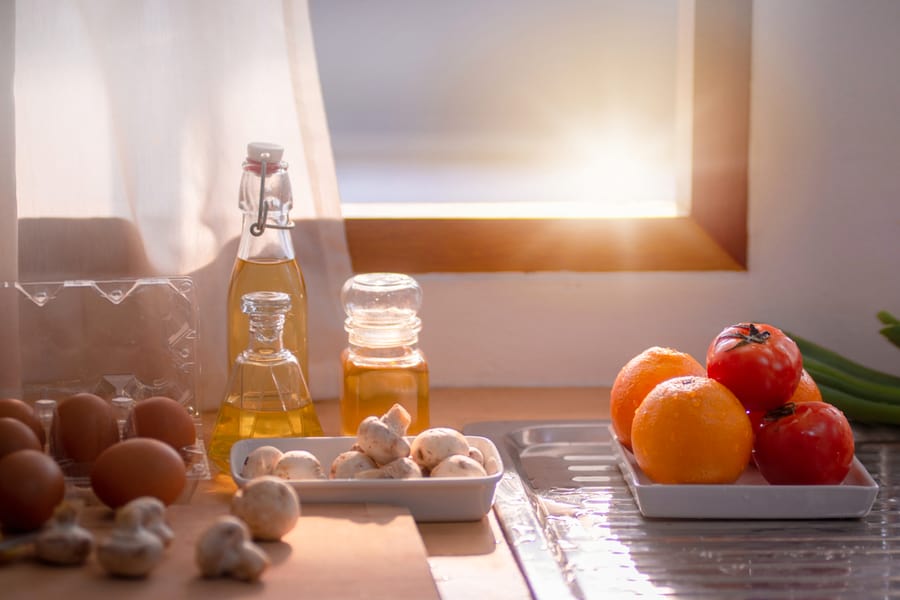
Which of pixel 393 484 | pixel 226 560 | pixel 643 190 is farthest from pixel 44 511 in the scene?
pixel 643 190

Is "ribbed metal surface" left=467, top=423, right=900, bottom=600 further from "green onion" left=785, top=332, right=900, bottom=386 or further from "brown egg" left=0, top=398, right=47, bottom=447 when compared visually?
"brown egg" left=0, top=398, right=47, bottom=447

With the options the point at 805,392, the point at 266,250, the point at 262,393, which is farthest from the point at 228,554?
the point at 805,392

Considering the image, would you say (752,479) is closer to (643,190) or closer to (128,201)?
(128,201)

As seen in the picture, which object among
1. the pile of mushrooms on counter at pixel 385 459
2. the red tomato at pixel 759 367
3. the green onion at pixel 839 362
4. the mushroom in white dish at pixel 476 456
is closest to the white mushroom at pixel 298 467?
the pile of mushrooms on counter at pixel 385 459

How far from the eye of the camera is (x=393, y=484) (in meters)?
0.83

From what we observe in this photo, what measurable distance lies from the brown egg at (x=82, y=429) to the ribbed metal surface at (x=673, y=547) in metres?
0.33

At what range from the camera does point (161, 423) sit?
34.4 inches

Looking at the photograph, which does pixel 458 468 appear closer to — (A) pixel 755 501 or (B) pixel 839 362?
(A) pixel 755 501

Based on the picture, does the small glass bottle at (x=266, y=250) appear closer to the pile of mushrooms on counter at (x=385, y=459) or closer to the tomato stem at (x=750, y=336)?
the pile of mushrooms on counter at (x=385, y=459)

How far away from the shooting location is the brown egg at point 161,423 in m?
0.87

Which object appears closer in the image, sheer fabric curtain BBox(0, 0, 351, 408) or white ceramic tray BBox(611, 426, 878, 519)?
white ceramic tray BBox(611, 426, 878, 519)

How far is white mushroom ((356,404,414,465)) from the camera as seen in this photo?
86cm

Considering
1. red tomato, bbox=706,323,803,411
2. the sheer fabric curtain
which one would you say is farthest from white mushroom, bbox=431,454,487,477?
the sheer fabric curtain

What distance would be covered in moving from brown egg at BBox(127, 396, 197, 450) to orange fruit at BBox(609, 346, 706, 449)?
38 centimetres
